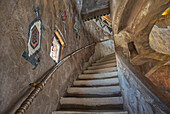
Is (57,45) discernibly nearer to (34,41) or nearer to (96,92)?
(34,41)

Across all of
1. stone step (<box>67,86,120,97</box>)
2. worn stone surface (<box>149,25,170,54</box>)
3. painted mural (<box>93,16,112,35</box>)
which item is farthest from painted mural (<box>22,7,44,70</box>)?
painted mural (<box>93,16,112,35</box>)

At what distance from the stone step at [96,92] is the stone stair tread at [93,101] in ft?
0.66

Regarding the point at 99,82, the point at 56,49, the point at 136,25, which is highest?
the point at 136,25

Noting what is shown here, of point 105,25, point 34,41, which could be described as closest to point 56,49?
point 34,41

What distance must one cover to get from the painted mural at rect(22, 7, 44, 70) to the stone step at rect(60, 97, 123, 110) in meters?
1.01

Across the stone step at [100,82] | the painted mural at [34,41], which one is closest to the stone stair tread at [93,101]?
the stone step at [100,82]

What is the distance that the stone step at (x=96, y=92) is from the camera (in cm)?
211

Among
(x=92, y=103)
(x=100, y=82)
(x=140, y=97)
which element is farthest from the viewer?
(x=100, y=82)

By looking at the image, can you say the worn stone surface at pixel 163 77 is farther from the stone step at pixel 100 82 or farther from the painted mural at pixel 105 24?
the painted mural at pixel 105 24

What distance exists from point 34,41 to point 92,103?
4.60 feet

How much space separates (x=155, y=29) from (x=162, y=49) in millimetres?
1107

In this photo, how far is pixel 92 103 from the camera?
76.0 inches

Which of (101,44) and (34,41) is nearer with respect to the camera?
(34,41)

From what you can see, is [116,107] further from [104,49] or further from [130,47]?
[104,49]
